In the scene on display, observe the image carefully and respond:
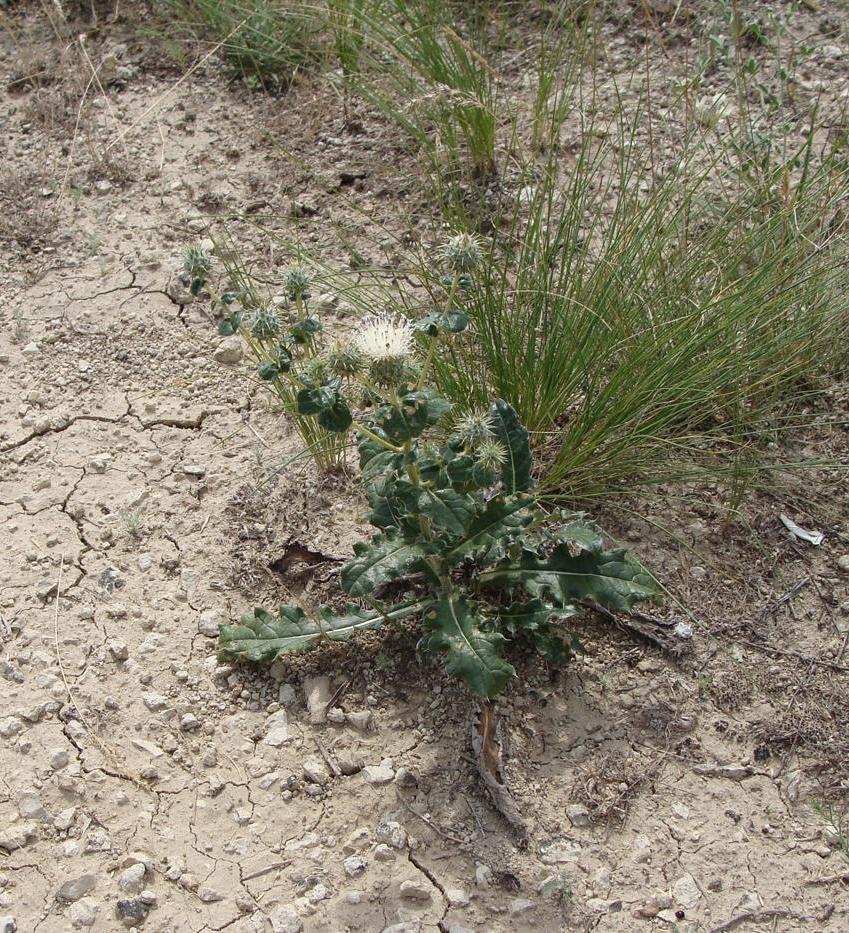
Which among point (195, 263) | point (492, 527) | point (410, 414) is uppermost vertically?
point (195, 263)

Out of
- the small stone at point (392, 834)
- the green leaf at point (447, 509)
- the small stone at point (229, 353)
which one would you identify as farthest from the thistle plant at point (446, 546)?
the small stone at point (229, 353)

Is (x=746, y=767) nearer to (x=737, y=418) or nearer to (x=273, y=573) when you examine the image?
(x=737, y=418)

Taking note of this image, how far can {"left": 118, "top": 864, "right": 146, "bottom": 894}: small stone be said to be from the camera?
6.58 feet

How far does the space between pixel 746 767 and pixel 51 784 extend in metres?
1.52

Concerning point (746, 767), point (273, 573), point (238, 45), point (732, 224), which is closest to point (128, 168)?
point (238, 45)

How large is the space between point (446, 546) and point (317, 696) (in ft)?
1.58

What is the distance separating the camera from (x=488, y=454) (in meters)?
2.05

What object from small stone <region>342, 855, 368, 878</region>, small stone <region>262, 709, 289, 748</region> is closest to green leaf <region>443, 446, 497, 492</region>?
small stone <region>262, 709, 289, 748</region>

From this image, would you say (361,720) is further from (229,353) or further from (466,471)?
(229,353)

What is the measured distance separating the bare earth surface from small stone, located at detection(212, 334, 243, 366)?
3.3 inches

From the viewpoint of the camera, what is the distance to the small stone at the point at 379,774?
217 centimetres

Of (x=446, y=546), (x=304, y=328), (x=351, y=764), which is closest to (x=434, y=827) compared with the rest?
(x=351, y=764)

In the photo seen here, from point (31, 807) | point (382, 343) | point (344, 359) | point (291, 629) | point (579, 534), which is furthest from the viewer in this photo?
point (291, 629)

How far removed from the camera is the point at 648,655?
7.77 feet
